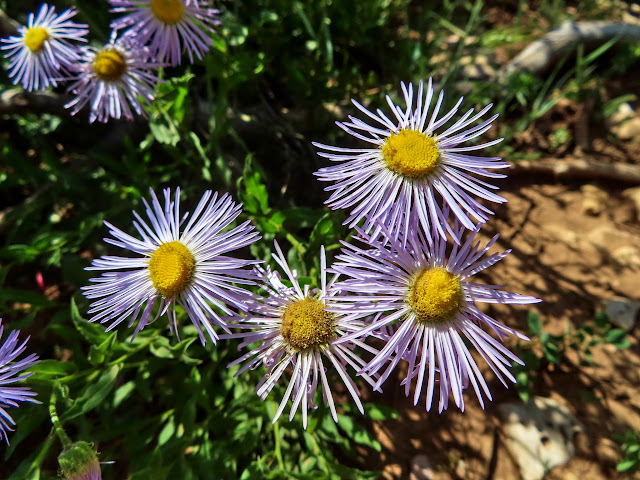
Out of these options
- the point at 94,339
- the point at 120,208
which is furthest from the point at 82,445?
the point at 120,208

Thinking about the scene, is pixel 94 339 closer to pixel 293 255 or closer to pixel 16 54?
pixel 293 255

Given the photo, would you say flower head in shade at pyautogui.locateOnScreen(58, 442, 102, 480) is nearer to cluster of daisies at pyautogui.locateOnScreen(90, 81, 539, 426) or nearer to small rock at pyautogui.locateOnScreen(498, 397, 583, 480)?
cluster of daisies at pyautogui.locateOnScreen(90, 81, 539, 426)

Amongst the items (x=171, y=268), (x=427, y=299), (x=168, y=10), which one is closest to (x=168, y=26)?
(x=168, y=10)

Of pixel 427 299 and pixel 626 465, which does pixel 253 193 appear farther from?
pixel 626 465

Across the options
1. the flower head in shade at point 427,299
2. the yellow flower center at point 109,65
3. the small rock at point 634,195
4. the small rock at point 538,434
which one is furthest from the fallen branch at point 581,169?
the yellow flower center at point 109,65

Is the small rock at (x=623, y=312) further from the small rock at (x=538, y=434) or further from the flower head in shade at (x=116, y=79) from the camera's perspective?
the flower head in shade at (x=116, y=79)

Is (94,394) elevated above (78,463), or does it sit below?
above

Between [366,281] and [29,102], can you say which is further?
[29,102]
